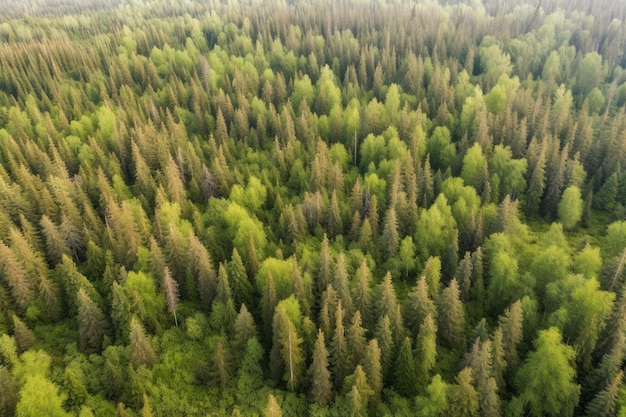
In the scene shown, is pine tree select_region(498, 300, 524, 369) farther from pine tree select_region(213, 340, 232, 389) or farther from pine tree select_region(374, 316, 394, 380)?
pine tree select_region(213, 340, 232, 389)

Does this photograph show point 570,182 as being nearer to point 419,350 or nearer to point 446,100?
point 446,100

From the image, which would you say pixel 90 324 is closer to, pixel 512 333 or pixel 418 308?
pixel 418 308

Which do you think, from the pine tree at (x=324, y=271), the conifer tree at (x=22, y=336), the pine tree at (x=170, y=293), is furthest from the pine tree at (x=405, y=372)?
the conifer tree at (x=22, y=336)

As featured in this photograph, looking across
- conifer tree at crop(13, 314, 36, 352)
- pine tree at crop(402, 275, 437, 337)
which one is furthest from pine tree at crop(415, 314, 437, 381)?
conifer tree at crop(13, 314, 36, 352)

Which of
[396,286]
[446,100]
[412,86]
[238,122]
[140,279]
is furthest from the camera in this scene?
[412,86]

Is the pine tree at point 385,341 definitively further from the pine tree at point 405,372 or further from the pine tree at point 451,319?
the pine tree at point 451,319

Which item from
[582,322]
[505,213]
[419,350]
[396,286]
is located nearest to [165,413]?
[419,350]
